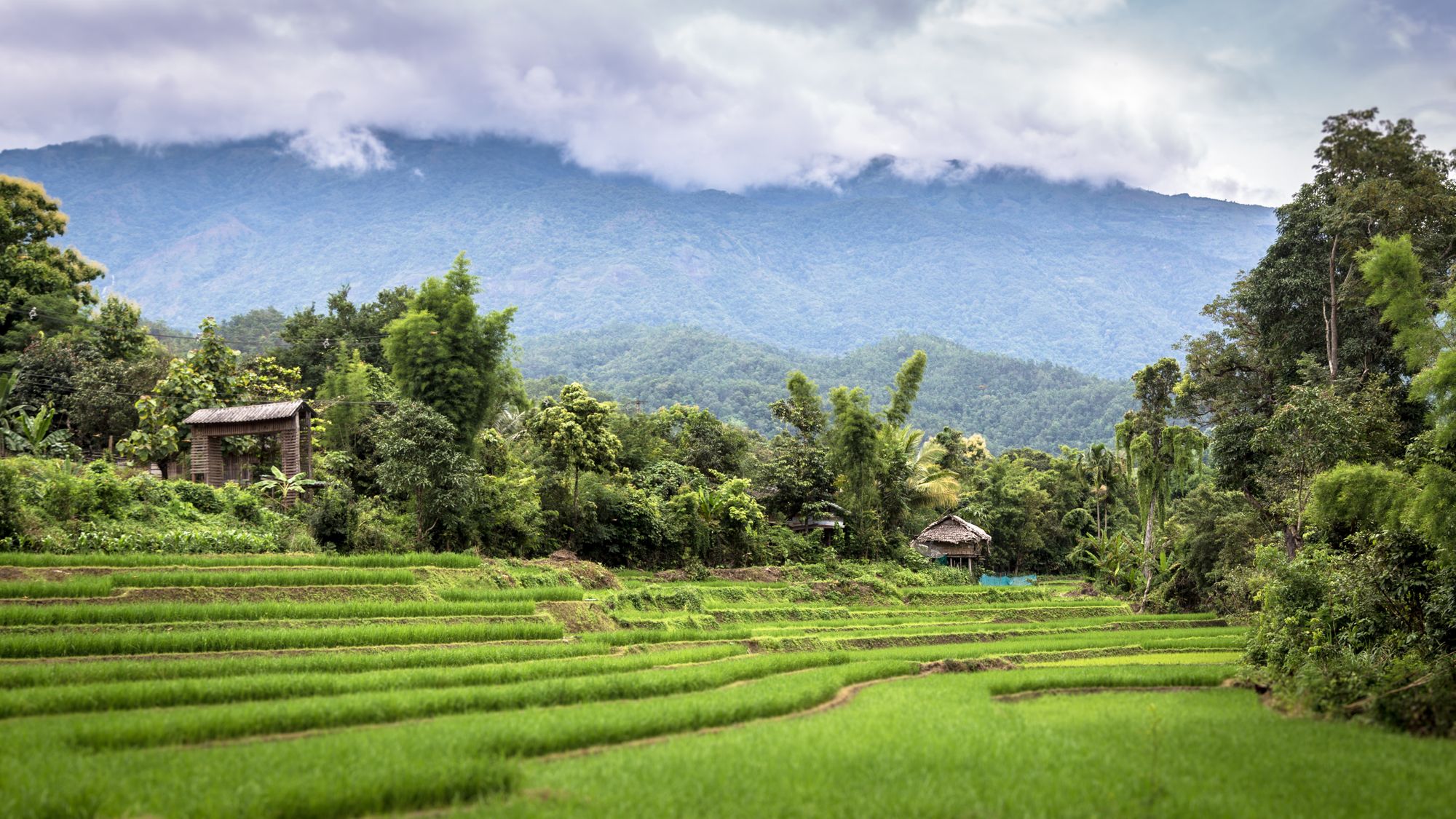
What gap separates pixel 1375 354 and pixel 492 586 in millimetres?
25518

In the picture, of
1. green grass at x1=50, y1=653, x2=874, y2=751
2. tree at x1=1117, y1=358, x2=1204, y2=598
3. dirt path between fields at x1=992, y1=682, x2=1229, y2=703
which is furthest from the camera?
tree at x1=1117, y1=358, x2=1204, y2=598

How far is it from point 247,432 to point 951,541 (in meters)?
35.7

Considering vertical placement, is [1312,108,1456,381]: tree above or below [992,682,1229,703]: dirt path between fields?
above

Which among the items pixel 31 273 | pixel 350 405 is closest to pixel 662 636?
pixel 350 405

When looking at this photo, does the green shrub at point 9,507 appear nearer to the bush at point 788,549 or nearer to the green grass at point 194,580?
the green grass at point 194,580

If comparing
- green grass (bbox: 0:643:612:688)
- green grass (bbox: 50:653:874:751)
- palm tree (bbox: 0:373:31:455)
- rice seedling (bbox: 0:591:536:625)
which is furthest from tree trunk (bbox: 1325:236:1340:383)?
palm tree (bbox: 0:373:31:455)

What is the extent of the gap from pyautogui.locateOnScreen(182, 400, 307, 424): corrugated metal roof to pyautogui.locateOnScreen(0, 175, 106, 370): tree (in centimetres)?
1273

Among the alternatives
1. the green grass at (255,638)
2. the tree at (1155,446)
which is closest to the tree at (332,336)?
the green grass at (255,638)

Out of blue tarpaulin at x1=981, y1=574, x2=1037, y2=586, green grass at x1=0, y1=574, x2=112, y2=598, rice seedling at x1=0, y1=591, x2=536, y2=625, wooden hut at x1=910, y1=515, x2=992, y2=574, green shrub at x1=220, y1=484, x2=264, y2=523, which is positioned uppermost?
green shrub at x1=220, y1=484, x2=264, y2=523

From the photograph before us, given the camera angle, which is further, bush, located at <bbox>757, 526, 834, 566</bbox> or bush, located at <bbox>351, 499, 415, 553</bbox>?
bush, located at <bbox>757, 526, 834, 566</bbox>

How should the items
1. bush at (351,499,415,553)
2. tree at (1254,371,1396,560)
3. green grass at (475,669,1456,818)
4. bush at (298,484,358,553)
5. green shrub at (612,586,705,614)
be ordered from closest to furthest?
1. green grass at (475,669,1456,818)
2. tree at (1254,371,1396,560)
3. green shrub at (612,586,705,614)
4. bush at (298,484,358,553)
5. bush at (351,499,415,553)

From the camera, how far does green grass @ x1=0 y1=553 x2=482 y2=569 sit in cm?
1762

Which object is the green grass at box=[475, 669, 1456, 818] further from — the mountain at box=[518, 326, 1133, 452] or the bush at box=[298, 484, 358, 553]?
the mountain at box=[518, 326, 1133, 452]

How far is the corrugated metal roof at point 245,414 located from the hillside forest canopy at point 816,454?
65.5 inches
